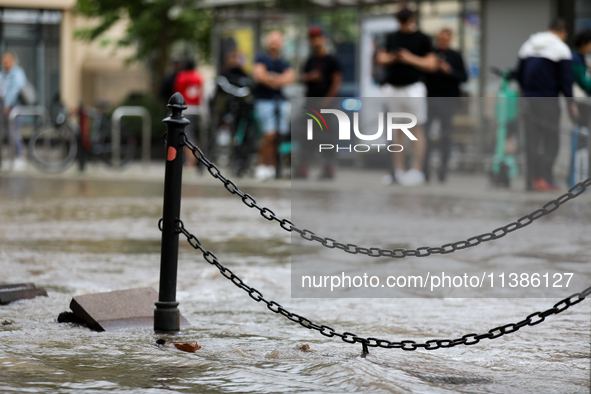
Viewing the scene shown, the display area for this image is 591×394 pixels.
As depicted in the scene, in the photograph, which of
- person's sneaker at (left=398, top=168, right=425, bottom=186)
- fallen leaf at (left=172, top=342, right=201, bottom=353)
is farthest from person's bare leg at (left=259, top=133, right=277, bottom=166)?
fallen leaf at (left=172, top=342, right=201, bottom=353)

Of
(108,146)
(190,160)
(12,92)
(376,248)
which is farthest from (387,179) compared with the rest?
(376,248)

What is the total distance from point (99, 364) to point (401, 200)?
7.64 m

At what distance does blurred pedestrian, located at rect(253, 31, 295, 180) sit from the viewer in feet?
44.9

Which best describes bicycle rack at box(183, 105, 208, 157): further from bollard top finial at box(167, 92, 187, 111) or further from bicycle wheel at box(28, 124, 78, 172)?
bollard top finial at box(167, 92, 187, 111)

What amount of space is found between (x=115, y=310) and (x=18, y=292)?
0.80m

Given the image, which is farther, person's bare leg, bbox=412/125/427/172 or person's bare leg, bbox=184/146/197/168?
person's bare leg, bbox=184/146/197/168

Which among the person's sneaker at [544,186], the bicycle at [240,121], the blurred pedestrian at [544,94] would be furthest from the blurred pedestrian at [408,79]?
the bicycle at [240,121]

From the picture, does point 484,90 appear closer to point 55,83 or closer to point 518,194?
point 518,194

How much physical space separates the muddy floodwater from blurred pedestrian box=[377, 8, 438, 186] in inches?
132

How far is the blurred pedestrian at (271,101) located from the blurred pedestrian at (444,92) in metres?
2.17

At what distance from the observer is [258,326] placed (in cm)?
441

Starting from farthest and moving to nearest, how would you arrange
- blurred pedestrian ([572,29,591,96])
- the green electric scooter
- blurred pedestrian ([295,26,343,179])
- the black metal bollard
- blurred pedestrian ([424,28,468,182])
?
blurred pedestrian ([295,26,343,179]) < blurred pedestrian ([424,28,468,182]) < the green electric scooter < blurred pedestrian ([572,29,591,96]) < the black metal bollard

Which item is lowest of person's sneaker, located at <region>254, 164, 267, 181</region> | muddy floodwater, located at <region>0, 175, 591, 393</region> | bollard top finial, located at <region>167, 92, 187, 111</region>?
muddy floodwater, located at <region>0, 175, 591, 393</region>

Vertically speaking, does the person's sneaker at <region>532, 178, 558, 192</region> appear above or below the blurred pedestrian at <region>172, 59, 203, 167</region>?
below
